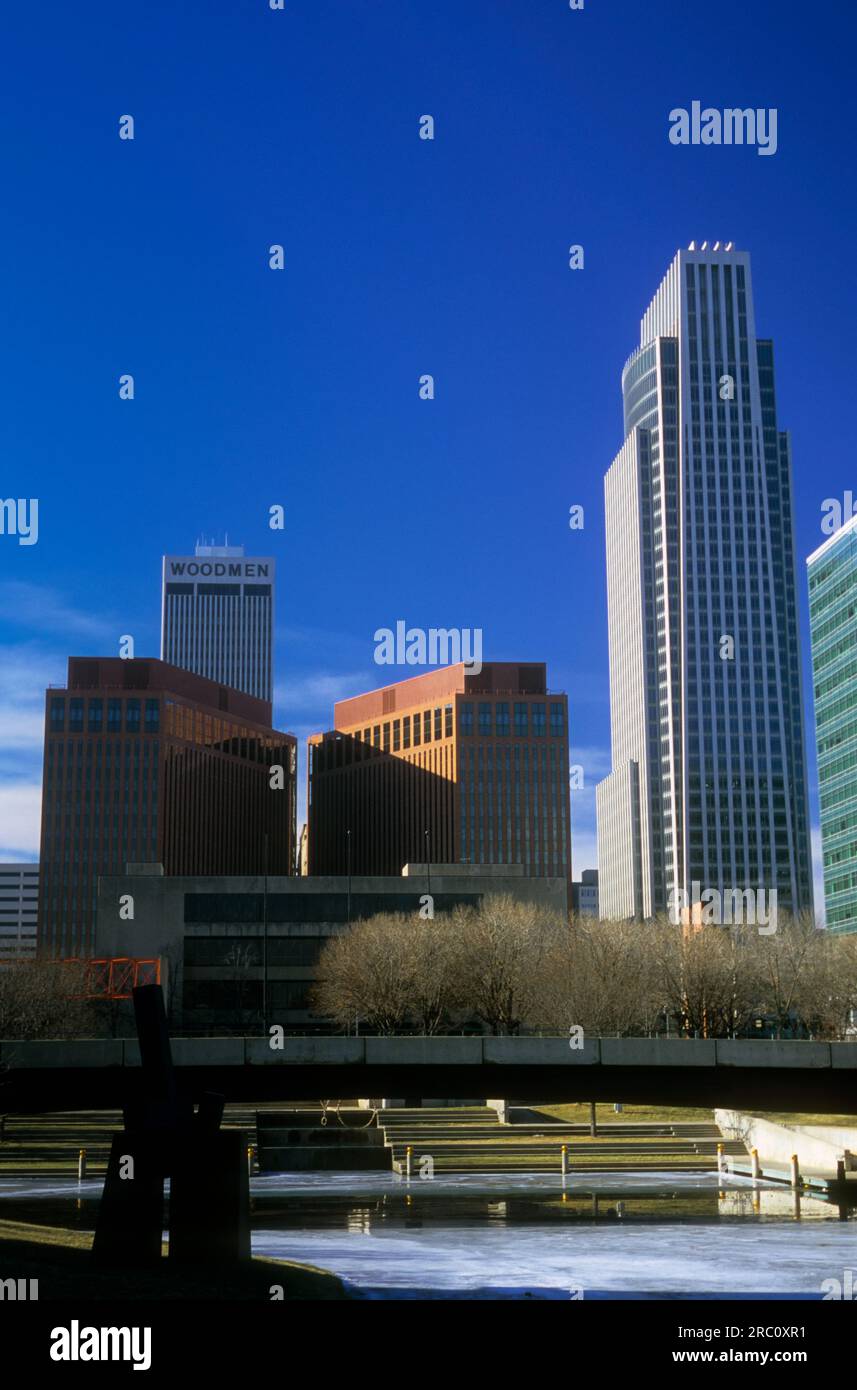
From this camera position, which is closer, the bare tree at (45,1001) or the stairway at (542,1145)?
the stairway at (542,1145)

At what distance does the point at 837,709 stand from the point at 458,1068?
139 m

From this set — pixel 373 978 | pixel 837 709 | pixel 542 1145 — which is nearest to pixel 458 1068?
pixel 542 1145

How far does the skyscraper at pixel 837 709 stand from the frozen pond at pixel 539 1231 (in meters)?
111

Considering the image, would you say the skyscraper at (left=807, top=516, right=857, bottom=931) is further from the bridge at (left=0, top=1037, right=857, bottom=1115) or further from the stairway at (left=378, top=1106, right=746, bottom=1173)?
the bridge at (left=0, top=1037, right=857, bottom=1115)

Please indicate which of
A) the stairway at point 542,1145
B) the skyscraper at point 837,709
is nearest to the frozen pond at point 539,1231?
the stairway at point 542,1145

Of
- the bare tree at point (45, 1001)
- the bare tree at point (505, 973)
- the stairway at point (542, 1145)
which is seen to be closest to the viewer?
the stairway at point (542, 1145)

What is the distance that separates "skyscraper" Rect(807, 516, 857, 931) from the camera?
17700cm

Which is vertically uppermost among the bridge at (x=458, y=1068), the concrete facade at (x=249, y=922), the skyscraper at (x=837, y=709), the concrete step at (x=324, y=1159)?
the skyscraper at (x=837, y=709)

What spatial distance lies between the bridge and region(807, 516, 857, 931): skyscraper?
12688 centimetres

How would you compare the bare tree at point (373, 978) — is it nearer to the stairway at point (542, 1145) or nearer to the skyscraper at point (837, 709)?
the stairway at point (542, 1145)

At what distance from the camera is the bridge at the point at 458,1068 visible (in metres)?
52.5

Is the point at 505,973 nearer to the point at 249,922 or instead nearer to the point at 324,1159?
the point at 324,1159

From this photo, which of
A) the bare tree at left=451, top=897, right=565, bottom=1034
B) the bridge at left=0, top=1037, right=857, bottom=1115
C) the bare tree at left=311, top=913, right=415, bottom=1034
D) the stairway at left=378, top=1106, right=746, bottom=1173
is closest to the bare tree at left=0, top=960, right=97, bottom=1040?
the bare tree at left=311, top=913, right=415, bottom=1034
